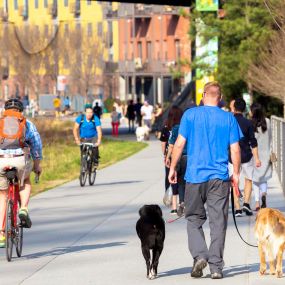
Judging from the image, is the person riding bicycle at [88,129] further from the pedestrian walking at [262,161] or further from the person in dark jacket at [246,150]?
the person in dark jacket at [246,150]

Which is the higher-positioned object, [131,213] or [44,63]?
[131,213]

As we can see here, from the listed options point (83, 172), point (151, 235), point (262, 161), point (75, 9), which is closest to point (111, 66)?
point (75, 9)

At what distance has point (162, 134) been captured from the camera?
61.3 ft

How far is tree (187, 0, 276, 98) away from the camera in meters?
49.0

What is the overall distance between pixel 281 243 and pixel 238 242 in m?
3.14

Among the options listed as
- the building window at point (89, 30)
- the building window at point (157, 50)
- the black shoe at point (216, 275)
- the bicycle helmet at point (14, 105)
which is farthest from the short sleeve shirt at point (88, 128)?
the building window at point (89, 30)

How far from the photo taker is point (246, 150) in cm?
1805

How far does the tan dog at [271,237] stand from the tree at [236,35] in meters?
35.8

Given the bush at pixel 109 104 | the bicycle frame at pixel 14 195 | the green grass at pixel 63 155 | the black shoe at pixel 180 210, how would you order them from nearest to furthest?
the bicycle frame at pixel 14 195 < the black shoe at pixel 180 210 < the green grass at pixel 63 155 < the bush at pixel 109 104

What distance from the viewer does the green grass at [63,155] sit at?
95.2 feet

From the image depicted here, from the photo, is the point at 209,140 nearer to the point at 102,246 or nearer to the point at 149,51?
the point at 102,246

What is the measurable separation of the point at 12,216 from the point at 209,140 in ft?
8.58

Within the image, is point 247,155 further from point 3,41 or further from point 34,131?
point 3,41

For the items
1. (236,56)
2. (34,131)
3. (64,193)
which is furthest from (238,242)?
(236,56)
